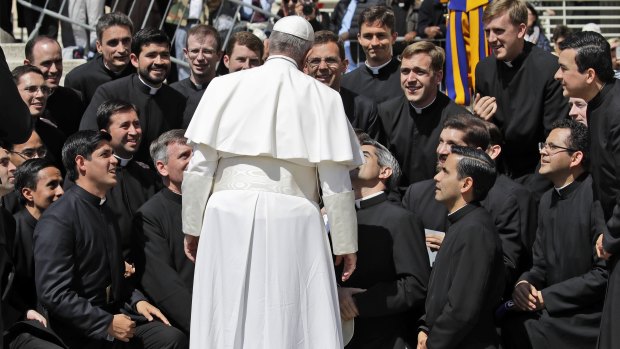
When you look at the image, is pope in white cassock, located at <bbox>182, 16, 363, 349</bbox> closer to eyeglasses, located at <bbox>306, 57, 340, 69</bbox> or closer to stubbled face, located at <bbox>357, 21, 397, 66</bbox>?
eyeglasses, located at <bbox>306, 57, 340, 69</bbox>

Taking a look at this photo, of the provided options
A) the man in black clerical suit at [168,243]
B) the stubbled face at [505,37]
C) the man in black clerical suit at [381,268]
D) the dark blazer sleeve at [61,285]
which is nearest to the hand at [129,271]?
the man in black clerical suit at [168,243]

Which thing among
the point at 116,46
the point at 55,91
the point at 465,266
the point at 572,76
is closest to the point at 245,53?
the point at 116,46

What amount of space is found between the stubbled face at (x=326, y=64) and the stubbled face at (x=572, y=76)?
2.18 m

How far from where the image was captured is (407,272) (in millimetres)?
7207

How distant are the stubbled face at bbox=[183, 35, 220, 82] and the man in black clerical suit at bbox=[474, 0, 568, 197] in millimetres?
2136

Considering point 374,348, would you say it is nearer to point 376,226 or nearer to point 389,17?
point 376,226

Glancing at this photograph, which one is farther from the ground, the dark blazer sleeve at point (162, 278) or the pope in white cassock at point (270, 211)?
the pope in white cassock at point (270, 211)

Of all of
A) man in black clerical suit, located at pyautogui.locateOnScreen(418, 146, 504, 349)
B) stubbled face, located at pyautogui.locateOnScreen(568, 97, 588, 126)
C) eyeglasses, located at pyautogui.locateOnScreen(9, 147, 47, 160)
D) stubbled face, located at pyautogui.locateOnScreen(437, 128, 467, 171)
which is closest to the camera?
man in black clerical suit, located at pyautogui.locateOnScreen(418, 146, 504, 349)

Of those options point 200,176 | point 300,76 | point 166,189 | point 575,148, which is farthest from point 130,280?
point 575,148

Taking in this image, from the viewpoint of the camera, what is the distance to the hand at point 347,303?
23.4ft

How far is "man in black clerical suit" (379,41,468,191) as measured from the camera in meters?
8.75

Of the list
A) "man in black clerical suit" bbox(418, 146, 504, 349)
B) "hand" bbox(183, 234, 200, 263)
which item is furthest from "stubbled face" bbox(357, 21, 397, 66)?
"hand" bbox(183, 234, 200, 263)

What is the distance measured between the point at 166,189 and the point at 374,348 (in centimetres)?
176

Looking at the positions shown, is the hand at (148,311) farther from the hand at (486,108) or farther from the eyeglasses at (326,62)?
the hand at (486,108)
